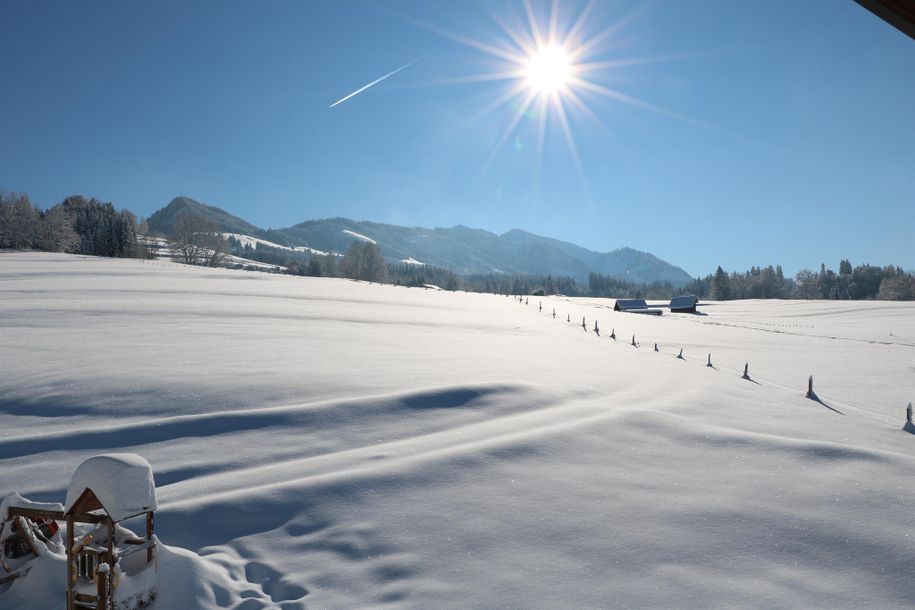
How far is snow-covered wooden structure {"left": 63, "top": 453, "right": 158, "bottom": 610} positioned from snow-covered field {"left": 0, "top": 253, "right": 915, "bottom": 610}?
343 mm

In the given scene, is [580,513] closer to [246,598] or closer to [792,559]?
[792,559]

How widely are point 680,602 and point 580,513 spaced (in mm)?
1341

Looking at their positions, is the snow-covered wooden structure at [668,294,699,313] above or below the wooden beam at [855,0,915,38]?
below

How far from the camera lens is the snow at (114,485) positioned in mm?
3195

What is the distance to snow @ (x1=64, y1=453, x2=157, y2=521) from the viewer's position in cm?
320

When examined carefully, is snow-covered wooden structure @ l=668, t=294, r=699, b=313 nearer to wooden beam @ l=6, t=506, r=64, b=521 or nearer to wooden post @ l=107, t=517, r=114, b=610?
wooden post @ l=107, t=517, r=114, b=610

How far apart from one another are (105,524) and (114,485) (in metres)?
0.38

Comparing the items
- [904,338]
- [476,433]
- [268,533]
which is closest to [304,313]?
[476,433]

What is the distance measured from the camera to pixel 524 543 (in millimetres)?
4457

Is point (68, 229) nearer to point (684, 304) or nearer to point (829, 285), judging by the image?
point (684, 304)

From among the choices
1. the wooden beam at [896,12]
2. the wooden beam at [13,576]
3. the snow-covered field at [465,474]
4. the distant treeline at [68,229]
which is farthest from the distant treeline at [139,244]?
the wooden beam at [896,12]

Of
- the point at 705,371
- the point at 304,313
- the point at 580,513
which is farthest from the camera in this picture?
the point at 304,313

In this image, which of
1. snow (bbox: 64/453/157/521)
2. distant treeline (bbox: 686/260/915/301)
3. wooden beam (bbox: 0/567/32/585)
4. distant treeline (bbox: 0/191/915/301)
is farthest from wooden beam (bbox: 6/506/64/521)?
distant treeline (bbox: 686/260/915/301)

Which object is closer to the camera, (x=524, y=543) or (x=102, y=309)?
(x=524, y=543)
